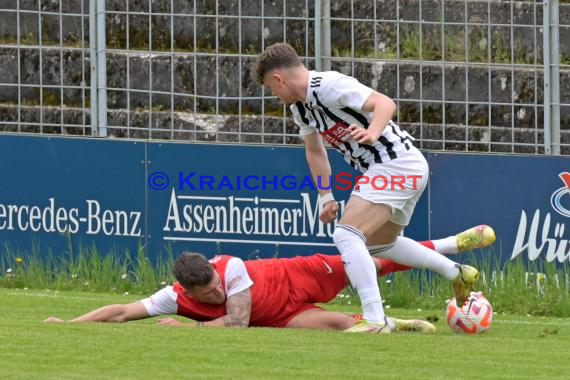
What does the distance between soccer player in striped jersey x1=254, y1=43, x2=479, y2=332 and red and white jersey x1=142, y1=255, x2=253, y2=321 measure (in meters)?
0.67

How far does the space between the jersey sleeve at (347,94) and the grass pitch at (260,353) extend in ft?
4.82

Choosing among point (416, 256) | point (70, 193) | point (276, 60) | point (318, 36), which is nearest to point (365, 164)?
point (416, 256)

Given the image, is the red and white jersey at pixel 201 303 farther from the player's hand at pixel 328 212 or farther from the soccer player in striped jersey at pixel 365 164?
the player's hand at pixel 328 212

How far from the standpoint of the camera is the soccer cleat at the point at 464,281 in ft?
35.2

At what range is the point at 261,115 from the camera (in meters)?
16.2

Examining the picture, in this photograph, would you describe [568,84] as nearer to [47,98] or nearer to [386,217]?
[47,98]

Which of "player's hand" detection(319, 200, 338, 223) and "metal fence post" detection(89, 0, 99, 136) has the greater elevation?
"metal fence post" detection(89, 0, 99, 136)

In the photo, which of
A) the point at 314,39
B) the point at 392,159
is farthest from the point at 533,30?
the point at 392,159

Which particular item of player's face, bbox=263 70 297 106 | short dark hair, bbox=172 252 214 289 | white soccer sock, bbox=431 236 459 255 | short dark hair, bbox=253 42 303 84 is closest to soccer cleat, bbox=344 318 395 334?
short dark hair, bbox=172 252 214 289

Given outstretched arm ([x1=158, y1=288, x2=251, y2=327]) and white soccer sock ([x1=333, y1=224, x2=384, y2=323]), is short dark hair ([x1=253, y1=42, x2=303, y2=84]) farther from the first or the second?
outstretched arm ([x1=158, y1=288, x2=251, y2=327])

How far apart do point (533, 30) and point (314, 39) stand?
7.03ft

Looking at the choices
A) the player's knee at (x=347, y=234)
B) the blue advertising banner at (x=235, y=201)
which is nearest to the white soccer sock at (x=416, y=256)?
the player's knee at (x=347, y=234)

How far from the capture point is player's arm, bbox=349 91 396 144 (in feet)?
32.7

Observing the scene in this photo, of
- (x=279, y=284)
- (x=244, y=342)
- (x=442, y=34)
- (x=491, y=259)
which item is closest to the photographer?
(x=244, y=342)
